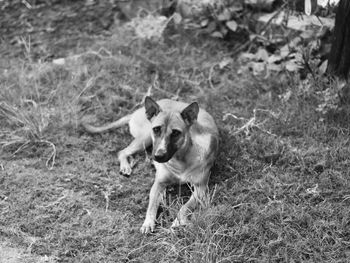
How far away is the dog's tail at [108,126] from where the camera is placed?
20.4 feet

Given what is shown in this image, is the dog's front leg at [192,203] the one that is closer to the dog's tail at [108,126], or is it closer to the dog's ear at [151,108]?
the dog's ear at [151,108]

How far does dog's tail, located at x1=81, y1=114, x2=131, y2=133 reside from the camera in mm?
6219

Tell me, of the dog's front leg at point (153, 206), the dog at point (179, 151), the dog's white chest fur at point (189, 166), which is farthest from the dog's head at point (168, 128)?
the dog's front leg at point (153, 206)

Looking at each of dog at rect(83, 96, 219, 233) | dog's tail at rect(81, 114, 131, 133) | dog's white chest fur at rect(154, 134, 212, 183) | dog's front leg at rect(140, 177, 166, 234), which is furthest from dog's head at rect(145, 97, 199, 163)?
dog's tail at rect(81, 114, 131, 133)

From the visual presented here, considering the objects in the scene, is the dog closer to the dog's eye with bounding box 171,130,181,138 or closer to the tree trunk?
the dog's eye with bounding box 171,130,181,138

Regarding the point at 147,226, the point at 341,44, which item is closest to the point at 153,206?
the point at 147,226

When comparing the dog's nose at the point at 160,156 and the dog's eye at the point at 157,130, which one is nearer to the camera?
the dog's nose at the point at 160,156

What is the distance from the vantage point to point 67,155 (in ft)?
19.5

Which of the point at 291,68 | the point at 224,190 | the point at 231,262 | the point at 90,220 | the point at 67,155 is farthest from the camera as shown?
the point at 291,68

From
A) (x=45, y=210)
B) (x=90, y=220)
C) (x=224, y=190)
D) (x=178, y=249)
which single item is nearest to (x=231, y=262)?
(x=178, y=249)

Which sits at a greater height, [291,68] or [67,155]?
[291,68]

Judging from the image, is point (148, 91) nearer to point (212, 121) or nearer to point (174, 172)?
point (212, 121)

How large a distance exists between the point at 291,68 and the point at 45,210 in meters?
3.44

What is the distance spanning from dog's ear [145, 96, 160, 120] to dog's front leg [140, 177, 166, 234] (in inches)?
26.1
